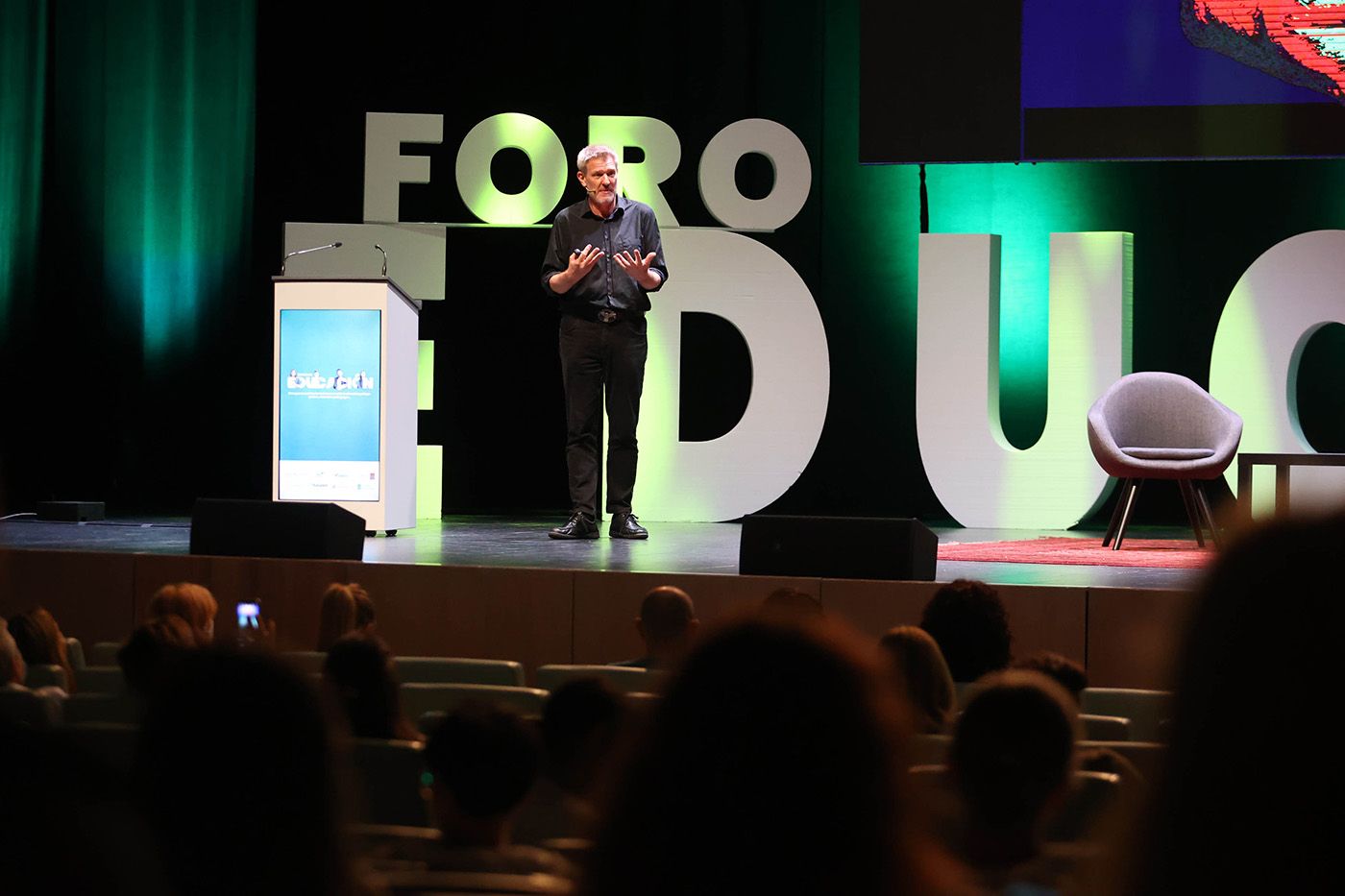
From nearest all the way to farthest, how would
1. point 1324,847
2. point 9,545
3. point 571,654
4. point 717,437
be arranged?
point 1324,847, point 571,654, point 9,545, point 717,437

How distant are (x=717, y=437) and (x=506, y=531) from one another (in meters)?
1.55

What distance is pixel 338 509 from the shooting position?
459cm

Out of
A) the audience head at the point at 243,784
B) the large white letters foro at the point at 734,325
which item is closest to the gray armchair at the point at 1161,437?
the large white letters foro at the point at 734,325

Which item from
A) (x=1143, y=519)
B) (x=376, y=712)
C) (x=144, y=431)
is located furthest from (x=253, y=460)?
(x=376, y=712)

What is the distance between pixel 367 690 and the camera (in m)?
2.30

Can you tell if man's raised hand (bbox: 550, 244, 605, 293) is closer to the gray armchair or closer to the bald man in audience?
the gray armchair

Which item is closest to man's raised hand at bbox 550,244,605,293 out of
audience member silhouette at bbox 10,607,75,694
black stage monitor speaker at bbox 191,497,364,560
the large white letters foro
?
black stage monitor speaker at bbox 191,497,364,560

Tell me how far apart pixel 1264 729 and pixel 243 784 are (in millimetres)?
516

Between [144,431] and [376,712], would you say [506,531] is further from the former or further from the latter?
[376,712]

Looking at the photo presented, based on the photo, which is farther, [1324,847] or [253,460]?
[253,460]

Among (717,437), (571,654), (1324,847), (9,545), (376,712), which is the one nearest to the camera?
(1324,847)

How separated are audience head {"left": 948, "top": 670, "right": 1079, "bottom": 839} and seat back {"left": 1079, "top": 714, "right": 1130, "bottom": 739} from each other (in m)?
0.75

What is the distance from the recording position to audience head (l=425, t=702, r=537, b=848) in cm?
161

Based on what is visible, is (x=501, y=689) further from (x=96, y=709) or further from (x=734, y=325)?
(x=734, y=325)
